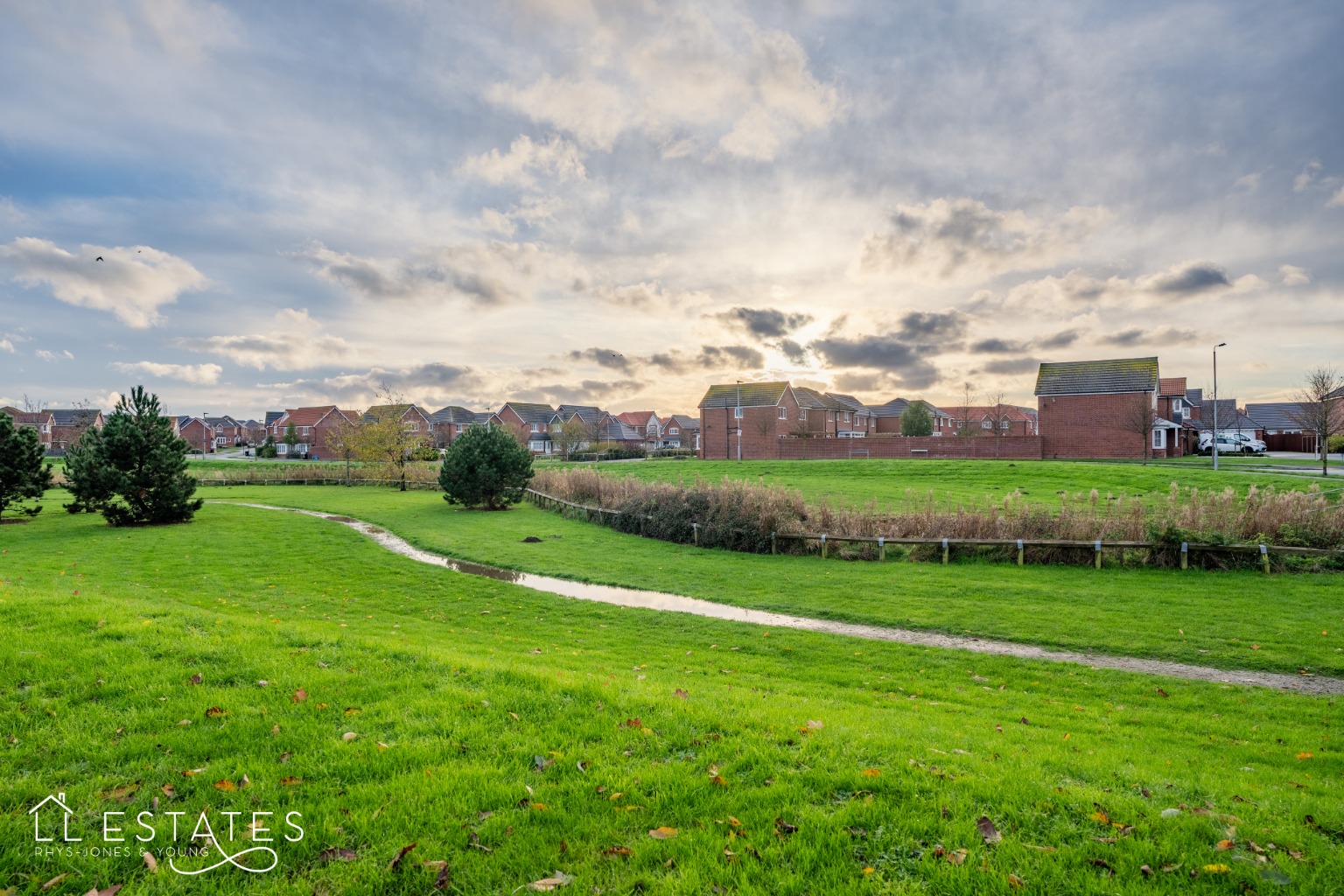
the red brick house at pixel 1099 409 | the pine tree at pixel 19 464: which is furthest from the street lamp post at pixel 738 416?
the pine tree at pixel 19 464

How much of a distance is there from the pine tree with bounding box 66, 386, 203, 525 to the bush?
10.7 m

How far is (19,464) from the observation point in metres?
25.6

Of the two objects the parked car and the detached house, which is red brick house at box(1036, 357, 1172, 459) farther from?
the detached house

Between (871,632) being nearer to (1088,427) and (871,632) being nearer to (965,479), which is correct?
(965,479)

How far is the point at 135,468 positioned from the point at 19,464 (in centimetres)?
497

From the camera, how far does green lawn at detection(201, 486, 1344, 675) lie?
10.6 m

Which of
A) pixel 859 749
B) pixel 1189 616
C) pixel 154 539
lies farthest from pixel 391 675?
pixel 154 539

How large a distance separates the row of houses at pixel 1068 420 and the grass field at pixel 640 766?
162 feet

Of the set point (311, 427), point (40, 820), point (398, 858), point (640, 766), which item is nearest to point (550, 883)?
point (398, 858)

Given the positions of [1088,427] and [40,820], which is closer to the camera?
[40,820]

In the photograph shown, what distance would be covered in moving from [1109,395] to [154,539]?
60708mm

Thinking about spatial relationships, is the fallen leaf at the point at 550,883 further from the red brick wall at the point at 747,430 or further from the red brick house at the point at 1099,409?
the red brick wall at the point at 747,430

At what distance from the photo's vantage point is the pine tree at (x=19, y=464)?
2520 cm

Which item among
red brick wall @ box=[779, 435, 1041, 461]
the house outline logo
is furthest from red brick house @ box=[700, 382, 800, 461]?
the house outline logo
